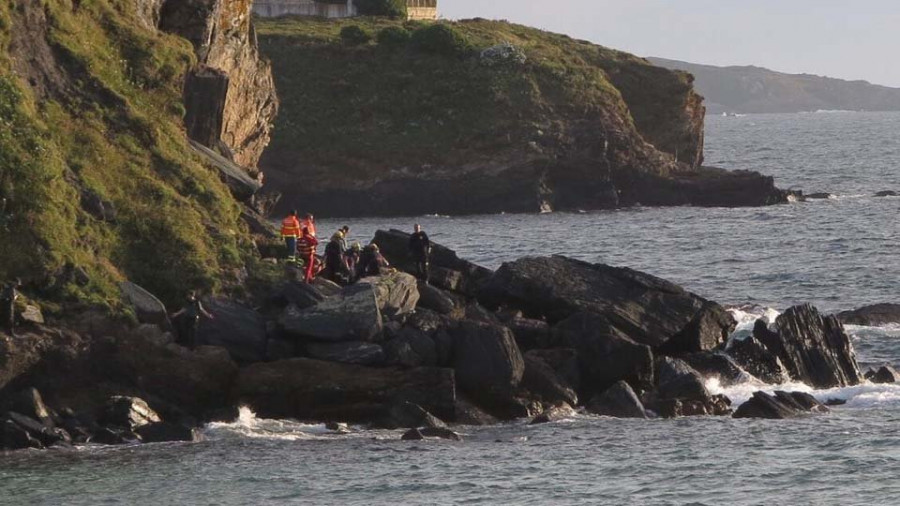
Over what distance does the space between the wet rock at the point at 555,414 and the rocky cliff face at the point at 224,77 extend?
58.5 feet

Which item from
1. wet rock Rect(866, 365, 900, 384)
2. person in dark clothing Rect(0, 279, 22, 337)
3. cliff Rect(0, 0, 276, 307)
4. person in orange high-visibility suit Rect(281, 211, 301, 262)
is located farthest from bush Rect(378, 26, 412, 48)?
person in dark clothing Rect(0, 279, 22, 337)

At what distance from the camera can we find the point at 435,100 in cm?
11531

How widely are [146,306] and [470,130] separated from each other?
224 feet

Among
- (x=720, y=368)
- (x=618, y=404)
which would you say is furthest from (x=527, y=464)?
(x=720, y=368)

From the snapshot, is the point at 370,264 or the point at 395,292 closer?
the point at 395,292

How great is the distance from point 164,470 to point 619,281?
1775 cm

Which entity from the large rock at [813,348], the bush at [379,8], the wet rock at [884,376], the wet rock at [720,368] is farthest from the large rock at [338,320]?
the bush at [379,8]

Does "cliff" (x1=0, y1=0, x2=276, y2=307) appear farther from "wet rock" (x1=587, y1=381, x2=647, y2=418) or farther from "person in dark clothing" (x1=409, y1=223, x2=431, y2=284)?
"wet rock" (x1=587, y1=381, x2=647, y2=418)

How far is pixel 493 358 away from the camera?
144ft

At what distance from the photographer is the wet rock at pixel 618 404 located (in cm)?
4378

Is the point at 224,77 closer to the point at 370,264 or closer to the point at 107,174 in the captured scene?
the point at 107,174

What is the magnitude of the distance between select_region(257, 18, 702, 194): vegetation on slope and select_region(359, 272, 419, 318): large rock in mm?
60508

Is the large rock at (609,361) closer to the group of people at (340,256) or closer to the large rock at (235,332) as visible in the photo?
the group of people at (340,256)

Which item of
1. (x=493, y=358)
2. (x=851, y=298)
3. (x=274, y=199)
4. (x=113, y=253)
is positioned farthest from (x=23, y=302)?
(x=274, y=199)
